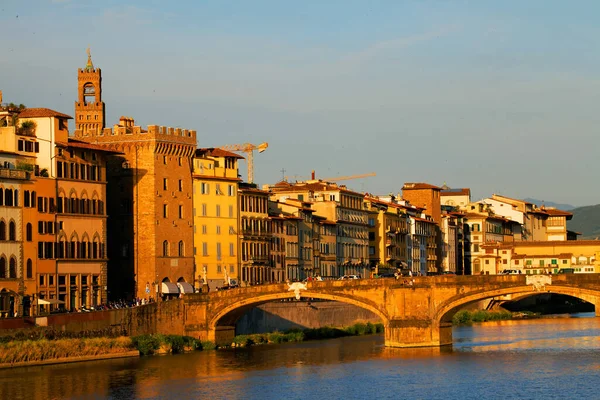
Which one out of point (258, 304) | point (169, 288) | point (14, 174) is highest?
point (14, 174)

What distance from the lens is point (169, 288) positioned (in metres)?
106

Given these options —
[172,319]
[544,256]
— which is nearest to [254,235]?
[172,319]

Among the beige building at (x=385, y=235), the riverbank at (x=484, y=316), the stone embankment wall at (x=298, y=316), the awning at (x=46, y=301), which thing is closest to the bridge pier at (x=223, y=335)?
the stone embankment wall at (x=298, y=316)

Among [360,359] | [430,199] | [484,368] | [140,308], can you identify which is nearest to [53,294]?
[140,308]

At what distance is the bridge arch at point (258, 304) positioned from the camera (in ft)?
300

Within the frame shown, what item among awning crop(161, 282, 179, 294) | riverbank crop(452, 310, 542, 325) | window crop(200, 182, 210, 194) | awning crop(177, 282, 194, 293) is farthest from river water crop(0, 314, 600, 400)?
riverbank crop(452, 310, 542, 325)

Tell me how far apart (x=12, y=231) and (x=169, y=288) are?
18.8 metres

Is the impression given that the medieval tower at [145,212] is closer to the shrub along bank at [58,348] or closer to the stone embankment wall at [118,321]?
the stone embankment wall at [118,321]

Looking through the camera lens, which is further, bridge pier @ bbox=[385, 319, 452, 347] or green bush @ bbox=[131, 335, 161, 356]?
bridge pier @ bbox=[385, 319, 452, 347]

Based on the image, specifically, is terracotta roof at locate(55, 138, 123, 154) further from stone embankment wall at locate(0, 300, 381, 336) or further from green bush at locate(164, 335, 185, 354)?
green bush at locate(164, 335, 185, 354)

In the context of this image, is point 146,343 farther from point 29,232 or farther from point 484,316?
point 484,316

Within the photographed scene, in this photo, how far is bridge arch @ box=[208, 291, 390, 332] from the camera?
300ft

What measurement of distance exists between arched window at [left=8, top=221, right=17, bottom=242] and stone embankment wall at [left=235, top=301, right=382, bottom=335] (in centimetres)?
1875

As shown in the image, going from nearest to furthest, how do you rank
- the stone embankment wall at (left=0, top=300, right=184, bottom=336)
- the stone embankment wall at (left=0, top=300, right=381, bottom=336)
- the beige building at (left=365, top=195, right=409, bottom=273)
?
the stone embankment wall at (left=0, top=300, right=184, bottom=336), the stone embankment wall at (left=0, top=300, right=381, bottom=336), the beige building at (left=365, top=195, right=409, bottom=273)
